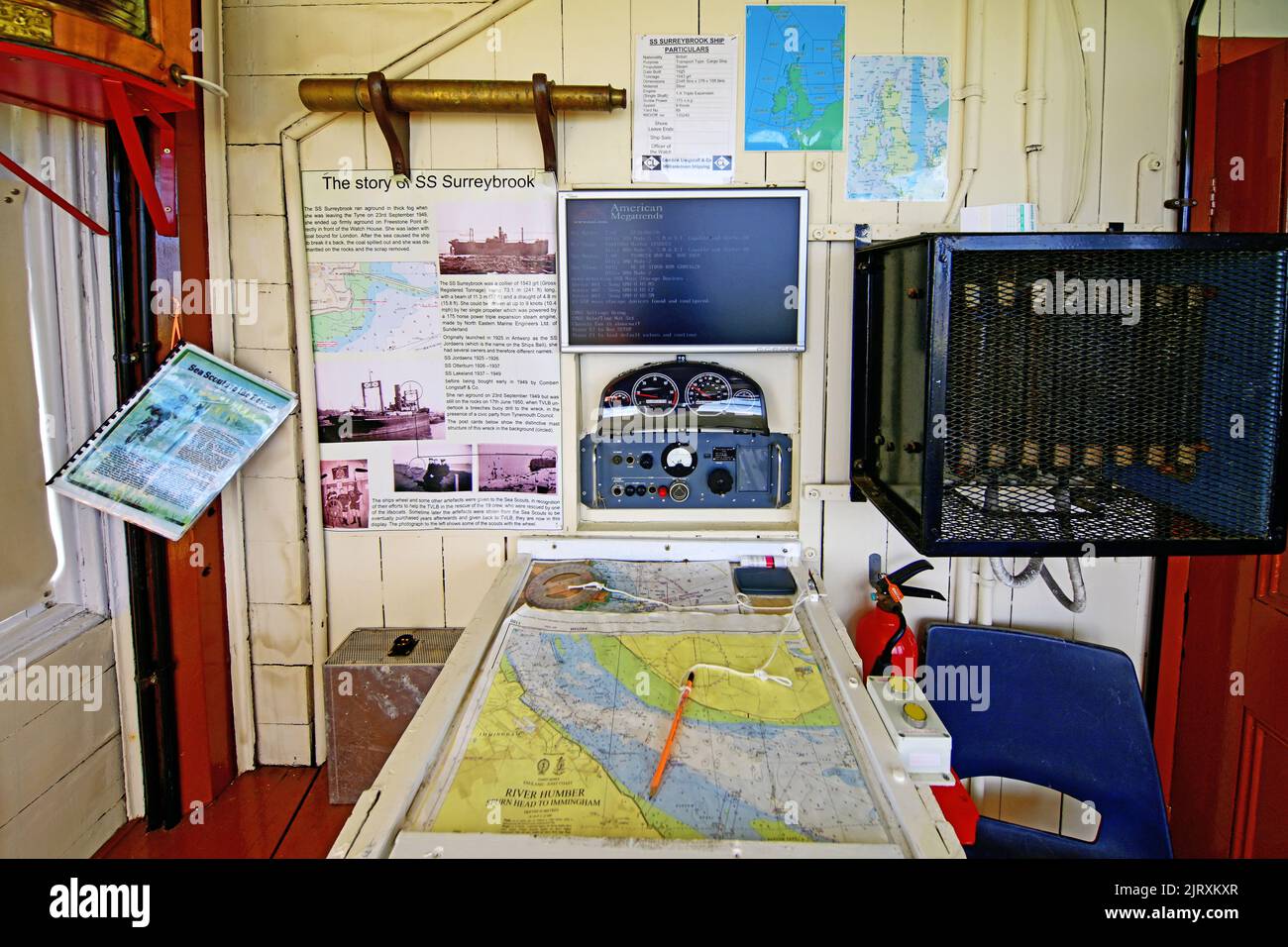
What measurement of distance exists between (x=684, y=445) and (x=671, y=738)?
1.04 m

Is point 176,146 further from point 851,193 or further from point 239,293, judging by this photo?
point 851,193

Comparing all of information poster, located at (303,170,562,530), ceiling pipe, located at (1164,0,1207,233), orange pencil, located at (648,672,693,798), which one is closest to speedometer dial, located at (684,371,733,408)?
information poster, located at (303,170,562,530)

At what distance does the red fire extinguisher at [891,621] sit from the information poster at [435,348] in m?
0.87

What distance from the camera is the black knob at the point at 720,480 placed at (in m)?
2.12

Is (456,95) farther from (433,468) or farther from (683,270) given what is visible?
(433,468)

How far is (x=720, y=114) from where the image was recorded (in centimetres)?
202

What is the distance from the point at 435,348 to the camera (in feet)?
6.95

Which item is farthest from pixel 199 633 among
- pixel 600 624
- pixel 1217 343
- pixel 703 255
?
pixel 1217 343

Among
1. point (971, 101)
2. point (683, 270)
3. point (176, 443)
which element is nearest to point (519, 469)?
point (683, 270)

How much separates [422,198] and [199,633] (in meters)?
1.29

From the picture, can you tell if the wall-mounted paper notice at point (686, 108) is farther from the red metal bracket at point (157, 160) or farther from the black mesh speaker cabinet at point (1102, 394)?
the red metal bracket at point (157, 160)
